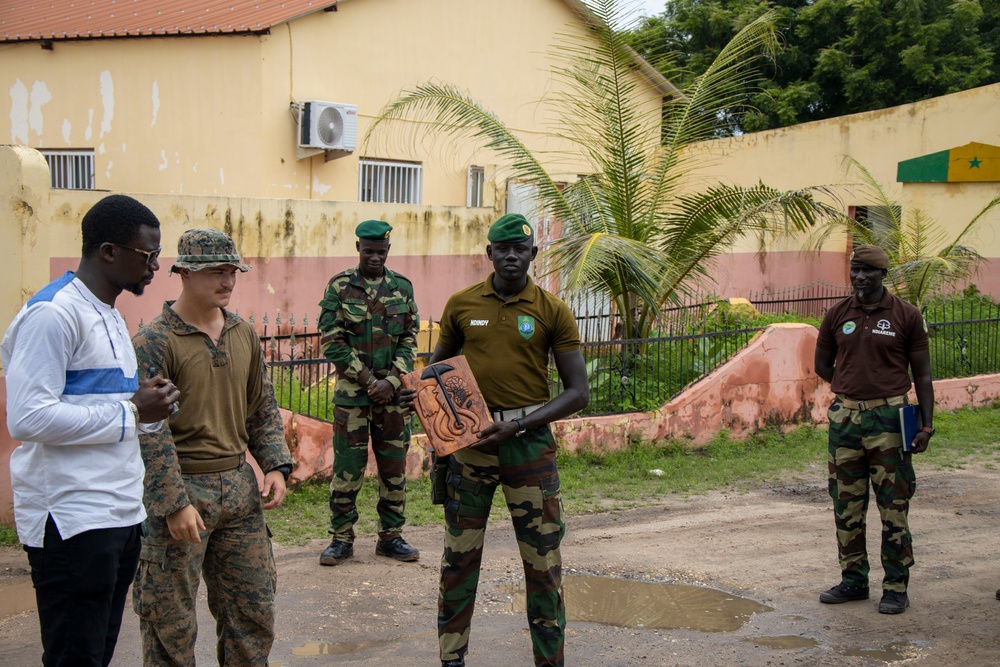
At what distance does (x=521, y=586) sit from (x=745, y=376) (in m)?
4.62

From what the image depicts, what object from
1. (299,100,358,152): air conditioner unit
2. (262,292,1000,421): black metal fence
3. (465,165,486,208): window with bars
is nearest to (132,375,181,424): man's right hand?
(262,292,1000,421): black metal fence

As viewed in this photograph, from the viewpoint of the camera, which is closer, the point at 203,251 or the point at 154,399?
the point at 154,399

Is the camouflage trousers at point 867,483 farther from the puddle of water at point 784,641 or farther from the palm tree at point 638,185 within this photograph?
the palm tree at point 638,185

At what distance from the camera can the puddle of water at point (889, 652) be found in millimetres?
4980

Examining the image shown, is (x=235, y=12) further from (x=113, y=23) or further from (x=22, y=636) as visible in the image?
(x=22, y=636)

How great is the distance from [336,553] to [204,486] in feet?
8.50

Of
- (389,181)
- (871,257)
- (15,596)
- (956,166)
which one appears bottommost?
(15,596)

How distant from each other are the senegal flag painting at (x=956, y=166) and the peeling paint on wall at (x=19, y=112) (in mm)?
14894

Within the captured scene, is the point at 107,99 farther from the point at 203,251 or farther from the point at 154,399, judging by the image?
the point at 154,399

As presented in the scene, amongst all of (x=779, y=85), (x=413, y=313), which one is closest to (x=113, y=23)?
(x=413, y=313)

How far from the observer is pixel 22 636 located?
5051mm

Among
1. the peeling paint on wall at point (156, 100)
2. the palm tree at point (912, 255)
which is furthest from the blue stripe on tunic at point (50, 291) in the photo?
the peeling paint on wall at point (156, 100)

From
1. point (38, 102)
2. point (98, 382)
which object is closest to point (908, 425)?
point (98, 382)

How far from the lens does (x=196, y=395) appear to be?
3.76 metres
